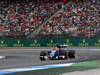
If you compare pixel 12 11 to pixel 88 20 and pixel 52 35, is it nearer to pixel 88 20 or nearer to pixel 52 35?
pixel 52 35

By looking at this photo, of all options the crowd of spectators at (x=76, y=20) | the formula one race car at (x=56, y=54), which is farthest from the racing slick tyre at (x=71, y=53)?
the crowd of spectators at (x=76, y=20)

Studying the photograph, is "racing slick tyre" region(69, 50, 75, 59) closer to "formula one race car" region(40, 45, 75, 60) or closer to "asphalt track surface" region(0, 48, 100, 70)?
"asphalt track surface" region(0, 48, 100, 70)

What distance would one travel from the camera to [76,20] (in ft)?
91.5

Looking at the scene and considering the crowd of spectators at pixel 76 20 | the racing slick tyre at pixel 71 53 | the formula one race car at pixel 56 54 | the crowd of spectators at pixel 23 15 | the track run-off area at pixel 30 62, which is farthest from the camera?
the crowd of spectators at pixel 23 15

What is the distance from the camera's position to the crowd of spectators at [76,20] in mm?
26125

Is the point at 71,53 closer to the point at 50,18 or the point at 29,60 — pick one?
the point at 29,60

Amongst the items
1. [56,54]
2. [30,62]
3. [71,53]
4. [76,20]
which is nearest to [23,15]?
[76,20]

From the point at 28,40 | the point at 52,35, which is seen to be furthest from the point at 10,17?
the point at 52,35

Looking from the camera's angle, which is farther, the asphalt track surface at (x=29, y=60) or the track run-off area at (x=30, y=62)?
the asphalt track surface at (x=29, y=60)

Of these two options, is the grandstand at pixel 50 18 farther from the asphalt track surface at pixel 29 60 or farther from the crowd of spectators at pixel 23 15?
the asphalt track surface at pixel 29 60

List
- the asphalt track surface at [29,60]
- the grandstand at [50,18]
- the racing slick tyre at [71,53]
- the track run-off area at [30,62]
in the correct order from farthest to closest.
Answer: the grandstand at [50,18] < the racing slick tyre at [71,53] < the asphalt track surface at [29,60] < the track run-off area at [30,62]

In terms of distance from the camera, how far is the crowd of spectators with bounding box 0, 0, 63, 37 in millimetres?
28841

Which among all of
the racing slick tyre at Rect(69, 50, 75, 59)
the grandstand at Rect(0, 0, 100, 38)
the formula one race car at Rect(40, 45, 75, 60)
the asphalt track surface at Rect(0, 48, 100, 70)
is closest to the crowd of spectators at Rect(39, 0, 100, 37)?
the grandstand at Rect(0, 0, 100, 38)

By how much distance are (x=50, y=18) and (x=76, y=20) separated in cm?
386
